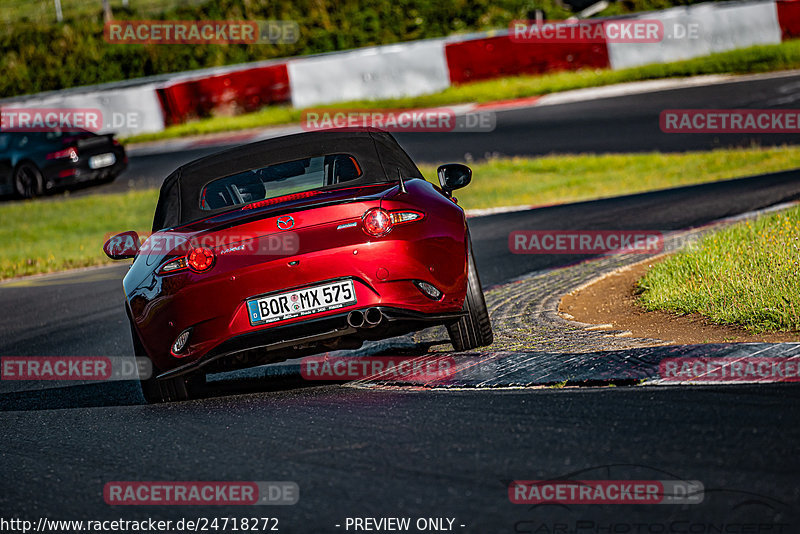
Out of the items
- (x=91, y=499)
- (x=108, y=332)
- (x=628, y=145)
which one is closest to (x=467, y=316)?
(x=91, y=499)

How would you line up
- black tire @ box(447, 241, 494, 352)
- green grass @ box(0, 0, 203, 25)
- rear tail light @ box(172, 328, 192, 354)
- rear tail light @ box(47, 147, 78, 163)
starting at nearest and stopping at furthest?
rear tail light @ box(172, 328, 192, 354) → black tire @ box(447, 241, 494, 352) → rear tail light @ box(47, 147, 78, 163) → green grass @ box(0, 0, 203, 25)

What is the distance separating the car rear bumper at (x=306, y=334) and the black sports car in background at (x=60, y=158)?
1633cm

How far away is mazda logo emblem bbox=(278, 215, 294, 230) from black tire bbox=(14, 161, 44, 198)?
55.9 feet

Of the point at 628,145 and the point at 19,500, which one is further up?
the point at 19,500

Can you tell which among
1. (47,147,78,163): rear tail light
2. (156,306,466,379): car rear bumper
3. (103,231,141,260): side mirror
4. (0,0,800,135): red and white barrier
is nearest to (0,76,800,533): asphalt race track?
(156,306,466,379): car rear bumper

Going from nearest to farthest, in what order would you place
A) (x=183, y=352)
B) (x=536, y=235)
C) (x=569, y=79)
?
(x=183, y=352) → (x=536, y=235) → (x=569, y=79)

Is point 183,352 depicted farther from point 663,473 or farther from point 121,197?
point 121,197

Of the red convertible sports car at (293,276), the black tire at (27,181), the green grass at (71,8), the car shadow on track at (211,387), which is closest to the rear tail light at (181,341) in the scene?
the red convertible sports car at (293,276)

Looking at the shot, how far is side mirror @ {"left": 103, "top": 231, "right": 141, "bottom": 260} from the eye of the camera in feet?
21.5

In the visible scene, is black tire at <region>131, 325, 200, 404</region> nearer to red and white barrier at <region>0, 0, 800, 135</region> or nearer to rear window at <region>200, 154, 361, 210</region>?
rear window at <region>200, 154, 361, 210</region>

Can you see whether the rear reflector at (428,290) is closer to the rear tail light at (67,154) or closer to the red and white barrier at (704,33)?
the rear tail light at (67,154)

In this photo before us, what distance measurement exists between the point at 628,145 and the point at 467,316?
1284 centimetres

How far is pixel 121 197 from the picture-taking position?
20.2 m

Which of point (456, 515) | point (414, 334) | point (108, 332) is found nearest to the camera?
point (456, 515)
